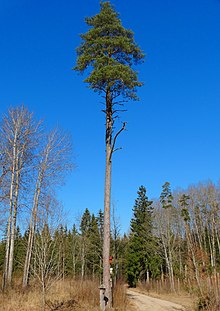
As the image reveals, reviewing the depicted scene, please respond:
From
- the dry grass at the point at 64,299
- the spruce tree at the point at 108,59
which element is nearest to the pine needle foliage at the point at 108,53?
the spruce tree at the point at 108,59

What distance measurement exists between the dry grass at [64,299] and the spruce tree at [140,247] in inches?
964

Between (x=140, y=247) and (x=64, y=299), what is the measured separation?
→ 27363mm

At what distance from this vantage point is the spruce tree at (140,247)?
37.5 meters

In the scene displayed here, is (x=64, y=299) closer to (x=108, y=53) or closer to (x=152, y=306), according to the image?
(x=152, y=306)

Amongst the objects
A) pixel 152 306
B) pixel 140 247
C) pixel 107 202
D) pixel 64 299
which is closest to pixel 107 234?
pixel 107 202

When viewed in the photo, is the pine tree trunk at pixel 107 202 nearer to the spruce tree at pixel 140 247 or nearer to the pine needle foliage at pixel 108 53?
the pine needle foliage at pixel 108 53

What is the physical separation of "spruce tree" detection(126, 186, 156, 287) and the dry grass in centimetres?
2450

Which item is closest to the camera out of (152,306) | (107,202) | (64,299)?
(107,202)

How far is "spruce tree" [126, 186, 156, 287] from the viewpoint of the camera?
37531 millimetres

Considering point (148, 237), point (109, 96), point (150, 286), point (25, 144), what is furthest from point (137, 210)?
point (109, 96)

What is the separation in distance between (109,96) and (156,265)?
99.4 feet

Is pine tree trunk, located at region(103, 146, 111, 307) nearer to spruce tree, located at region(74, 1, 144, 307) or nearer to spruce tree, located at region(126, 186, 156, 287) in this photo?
spruce tree, located at region(74, 1, 144, 307)

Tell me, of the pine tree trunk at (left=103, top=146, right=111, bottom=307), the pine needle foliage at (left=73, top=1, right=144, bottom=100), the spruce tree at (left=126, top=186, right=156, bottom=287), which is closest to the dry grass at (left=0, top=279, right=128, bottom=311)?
the pine tree trunk at (left=103, top=146, right=111, bottom=307)

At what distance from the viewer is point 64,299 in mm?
12148
